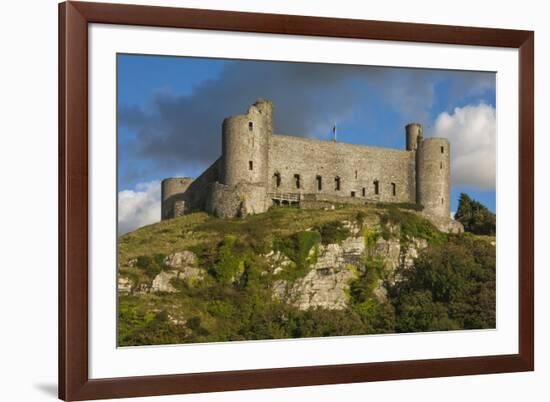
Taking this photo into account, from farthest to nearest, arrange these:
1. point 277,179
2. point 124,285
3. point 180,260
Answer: point 277,179
point 180,260
point 124,285

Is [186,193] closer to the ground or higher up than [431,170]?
closer to the ground

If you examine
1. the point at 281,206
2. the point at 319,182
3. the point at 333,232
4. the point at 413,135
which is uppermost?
the point at 413,135

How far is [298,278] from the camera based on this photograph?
11.4 m

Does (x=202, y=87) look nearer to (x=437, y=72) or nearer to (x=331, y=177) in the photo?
(x=437, y=72)

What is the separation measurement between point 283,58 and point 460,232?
3765 millimetres

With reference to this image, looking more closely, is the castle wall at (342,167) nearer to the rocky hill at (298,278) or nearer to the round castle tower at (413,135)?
the round castle tower at (413,135)

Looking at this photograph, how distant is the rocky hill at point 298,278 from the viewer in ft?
32.7

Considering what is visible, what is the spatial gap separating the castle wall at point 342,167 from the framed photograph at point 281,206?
63mm

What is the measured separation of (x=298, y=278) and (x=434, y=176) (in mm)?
3150

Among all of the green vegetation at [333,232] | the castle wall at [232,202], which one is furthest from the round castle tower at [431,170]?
the castle wall at [232,202]

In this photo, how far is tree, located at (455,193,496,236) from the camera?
1110cm

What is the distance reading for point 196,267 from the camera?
10727mm

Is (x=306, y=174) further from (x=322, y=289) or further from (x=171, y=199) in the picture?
(x=171, y=199)

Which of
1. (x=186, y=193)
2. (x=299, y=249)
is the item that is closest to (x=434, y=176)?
(x=299, y=249)
